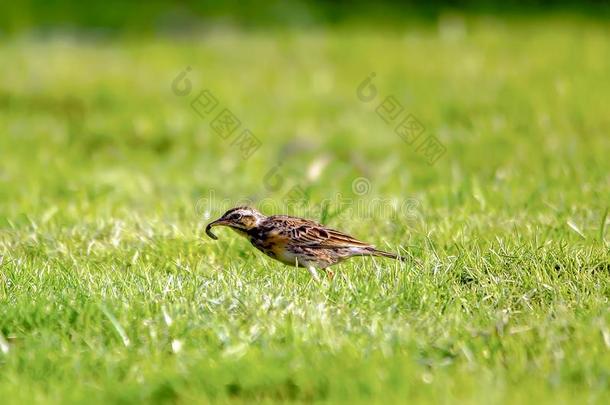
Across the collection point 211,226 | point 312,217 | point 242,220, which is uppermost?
point 242,220

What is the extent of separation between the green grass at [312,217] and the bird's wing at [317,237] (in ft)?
0.59

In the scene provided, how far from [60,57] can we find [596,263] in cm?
1194

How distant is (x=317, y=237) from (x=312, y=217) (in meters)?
1.42

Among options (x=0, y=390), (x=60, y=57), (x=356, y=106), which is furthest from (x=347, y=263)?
(x=60, y=57)

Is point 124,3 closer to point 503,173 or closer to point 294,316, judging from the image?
point 503,173

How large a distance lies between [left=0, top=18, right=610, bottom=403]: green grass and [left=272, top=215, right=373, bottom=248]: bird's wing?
0.18 m

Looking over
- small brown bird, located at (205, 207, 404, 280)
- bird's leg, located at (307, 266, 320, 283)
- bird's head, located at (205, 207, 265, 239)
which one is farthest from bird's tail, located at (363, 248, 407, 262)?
bird's head, located at (205, 207, 265, 239)

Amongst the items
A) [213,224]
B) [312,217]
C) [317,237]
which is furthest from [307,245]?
[312,217]

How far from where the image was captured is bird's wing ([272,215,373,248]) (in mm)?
7020

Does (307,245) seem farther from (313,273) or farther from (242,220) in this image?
(242,220)

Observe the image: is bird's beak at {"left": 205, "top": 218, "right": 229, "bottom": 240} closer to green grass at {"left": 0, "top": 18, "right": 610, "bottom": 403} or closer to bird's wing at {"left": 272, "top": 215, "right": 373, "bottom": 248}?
green grass at {"left": 0, "top": 18, "right": 610, "bottom": 403}

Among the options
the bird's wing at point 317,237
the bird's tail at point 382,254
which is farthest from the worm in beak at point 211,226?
the bird's tail at point 382,254

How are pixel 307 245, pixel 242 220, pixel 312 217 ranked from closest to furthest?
pixel 307 245, pixel 242 220, pixel 312 217

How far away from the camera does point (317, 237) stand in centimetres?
706
